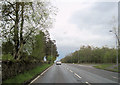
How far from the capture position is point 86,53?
94.5 metres

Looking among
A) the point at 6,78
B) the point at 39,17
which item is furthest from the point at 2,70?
the point at 39,17

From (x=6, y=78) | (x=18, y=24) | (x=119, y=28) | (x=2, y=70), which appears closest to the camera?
(x=2, y=70)

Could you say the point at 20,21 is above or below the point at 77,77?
above

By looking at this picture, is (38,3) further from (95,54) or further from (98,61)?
(98,61)

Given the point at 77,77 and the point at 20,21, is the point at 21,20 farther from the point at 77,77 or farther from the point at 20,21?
the point at 77,77

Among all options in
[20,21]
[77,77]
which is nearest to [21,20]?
[20,21]

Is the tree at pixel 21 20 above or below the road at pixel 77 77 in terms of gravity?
above

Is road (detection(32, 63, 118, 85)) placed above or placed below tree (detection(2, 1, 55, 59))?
below

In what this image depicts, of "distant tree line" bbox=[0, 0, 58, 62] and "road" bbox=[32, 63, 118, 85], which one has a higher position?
"distant tree line" bbox=[0, 0, 58, 62]

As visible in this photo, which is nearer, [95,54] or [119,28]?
[119,28]

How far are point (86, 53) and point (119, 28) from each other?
56.6 metres

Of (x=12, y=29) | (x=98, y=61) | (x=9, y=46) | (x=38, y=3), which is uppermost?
(x=38, y=3)

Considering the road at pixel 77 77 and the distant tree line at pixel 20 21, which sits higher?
the distant tree line at pixel 20 21

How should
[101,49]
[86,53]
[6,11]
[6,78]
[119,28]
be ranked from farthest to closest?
1. [86,53]
2. [101,49]
3. [119,28]
4. [6,11]
5. [6,78]
